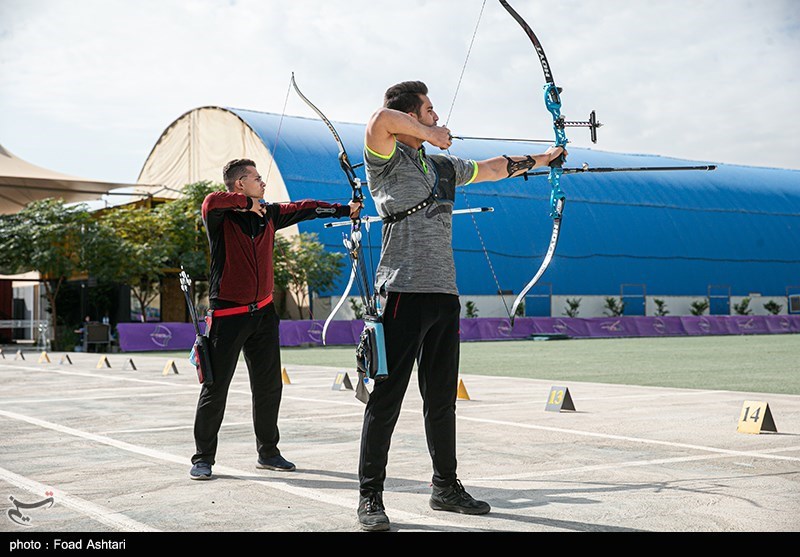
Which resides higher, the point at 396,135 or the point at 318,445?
the point at 396,135

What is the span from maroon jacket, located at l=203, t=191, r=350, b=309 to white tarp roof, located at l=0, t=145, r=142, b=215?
33271mm

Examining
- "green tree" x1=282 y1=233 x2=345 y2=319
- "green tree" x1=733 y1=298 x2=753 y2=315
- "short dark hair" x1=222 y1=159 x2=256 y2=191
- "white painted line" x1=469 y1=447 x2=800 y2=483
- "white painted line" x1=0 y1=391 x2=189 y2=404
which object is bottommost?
"white painted line" x1=469 y1=447 x2=800 y2=483

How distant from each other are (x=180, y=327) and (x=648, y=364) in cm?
1883

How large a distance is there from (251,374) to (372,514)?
2601 mm

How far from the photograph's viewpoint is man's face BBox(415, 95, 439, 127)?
5406 mm

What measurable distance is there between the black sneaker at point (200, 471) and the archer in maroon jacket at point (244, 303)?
3 centimetres

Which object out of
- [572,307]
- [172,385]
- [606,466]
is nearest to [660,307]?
[572,307]

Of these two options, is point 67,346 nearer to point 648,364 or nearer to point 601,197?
point 648,364

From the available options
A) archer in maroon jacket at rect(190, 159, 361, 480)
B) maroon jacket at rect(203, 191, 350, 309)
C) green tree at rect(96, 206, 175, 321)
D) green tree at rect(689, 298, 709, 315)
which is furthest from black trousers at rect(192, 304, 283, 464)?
green tree at rect(689, 298, 709, 315)

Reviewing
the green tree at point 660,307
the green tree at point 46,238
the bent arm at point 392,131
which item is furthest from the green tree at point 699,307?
the bent arm at point 392,131

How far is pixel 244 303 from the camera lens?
277 inches

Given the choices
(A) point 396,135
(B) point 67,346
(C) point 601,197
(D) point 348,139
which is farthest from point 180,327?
(A) point 396,135

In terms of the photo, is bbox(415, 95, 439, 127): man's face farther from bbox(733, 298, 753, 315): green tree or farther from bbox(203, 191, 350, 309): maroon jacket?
bbox(733, 298, 753, 315): green tree

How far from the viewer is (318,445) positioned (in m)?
8.27
